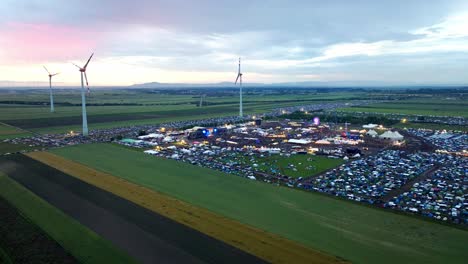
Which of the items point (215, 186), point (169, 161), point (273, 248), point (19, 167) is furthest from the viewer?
point (169, 161)

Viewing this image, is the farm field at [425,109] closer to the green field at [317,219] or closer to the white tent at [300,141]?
the white tent at [300,141]

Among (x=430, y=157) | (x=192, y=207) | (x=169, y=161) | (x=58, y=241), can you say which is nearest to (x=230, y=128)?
(x=169, y=161)

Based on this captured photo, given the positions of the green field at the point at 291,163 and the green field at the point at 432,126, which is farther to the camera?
the green field at the point at 432,126

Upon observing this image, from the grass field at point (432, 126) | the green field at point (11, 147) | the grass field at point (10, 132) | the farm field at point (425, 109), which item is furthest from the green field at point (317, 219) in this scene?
the farm field at point (425, 109)

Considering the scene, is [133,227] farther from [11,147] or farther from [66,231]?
[11,147]

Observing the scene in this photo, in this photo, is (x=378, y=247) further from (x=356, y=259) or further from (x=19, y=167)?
(x=19, y=167)

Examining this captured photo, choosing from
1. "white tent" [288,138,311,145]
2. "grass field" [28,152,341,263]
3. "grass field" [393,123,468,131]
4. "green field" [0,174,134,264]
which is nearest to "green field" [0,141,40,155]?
"grass field" [28,152,341,263]
